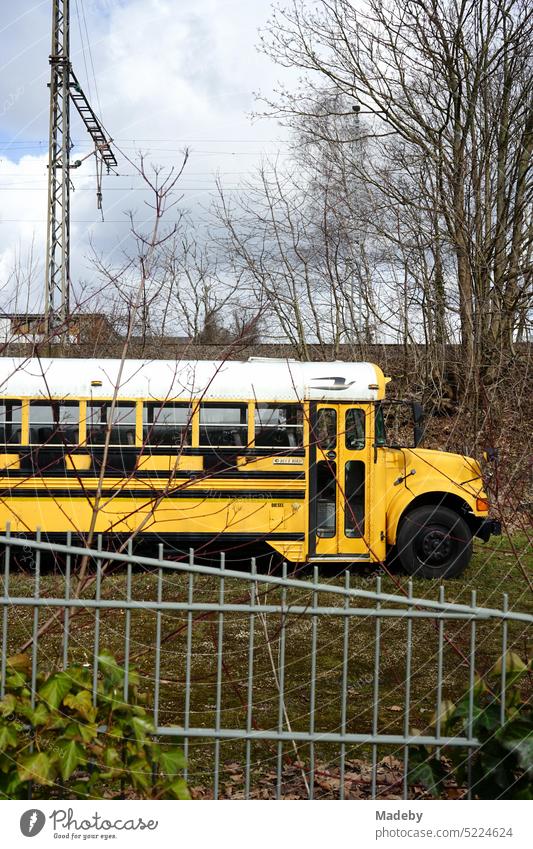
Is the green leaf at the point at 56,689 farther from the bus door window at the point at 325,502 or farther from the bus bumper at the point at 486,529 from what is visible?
the bus bumper at the point at 486,529

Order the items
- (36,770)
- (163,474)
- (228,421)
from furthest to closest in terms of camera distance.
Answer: (228,421)
(163,474)
(36,770)

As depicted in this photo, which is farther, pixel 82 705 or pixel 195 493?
pixel 195 493

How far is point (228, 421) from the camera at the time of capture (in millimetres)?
9133

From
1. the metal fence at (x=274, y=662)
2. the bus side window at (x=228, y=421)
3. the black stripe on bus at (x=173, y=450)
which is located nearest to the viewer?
the metal fence at (x=274, y=662)

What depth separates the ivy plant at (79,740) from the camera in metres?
2.89

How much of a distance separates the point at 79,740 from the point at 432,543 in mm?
6961

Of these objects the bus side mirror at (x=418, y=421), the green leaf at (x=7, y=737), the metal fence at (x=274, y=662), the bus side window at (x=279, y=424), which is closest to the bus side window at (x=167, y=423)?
the bus side window at (x=279, y=424)

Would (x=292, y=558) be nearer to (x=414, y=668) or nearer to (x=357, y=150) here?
(x=414, y=668)

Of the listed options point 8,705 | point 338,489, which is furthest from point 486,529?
point 8,705

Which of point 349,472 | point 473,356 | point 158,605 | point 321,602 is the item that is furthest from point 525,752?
point 473,356

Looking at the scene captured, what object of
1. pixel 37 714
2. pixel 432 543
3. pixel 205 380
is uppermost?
pixel 205 380

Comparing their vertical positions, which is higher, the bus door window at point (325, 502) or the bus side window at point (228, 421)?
the bus side window at point (228, 421)

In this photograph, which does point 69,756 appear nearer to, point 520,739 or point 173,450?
point 520,739

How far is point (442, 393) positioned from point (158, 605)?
14.6 metres
